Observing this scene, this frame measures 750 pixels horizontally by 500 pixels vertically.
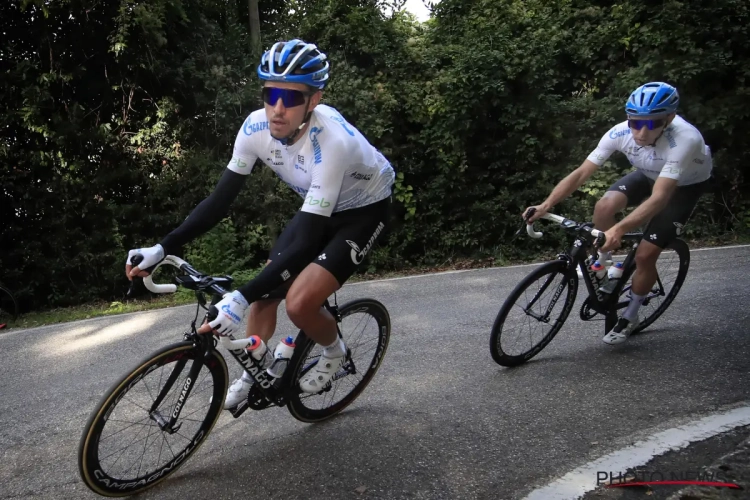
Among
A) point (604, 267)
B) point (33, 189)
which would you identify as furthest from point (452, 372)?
point (33, 189)

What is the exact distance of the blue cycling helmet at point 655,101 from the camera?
4.07m

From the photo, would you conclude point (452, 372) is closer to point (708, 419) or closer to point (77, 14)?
point (708, 419)

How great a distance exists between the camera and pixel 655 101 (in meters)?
4.07

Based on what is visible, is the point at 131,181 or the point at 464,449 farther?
the point at 131,181

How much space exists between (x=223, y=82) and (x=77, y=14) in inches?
102

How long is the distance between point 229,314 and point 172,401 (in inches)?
28.5

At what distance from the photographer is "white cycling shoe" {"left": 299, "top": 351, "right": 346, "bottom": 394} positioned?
337cm

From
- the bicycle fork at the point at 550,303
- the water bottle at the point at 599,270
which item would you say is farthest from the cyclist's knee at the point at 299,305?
the water bottle at the point at 599,270

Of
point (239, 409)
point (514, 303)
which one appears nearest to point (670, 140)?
point (514, 303)

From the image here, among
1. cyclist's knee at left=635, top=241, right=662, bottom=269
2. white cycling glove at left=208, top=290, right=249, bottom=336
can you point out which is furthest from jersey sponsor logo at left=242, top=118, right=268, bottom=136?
cyclist's knee at left=635, top=241, right=662, bottom=269

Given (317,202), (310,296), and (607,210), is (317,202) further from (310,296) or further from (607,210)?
(607,210)

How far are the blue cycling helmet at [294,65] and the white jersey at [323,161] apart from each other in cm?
22

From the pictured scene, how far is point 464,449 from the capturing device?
10.3ft

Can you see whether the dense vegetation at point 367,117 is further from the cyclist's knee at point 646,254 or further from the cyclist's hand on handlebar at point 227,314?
the cyclist's hand on handlebar at point 227,314
